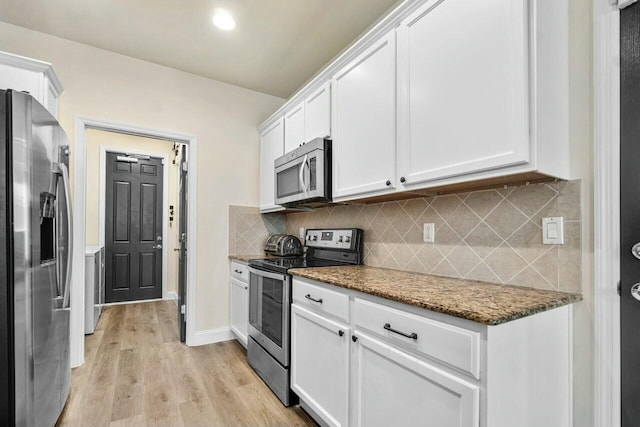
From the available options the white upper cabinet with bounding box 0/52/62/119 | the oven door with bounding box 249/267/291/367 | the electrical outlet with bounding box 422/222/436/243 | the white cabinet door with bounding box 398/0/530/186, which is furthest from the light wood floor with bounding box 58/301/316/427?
the white upper cabinet with bounding box 0/52/62/119

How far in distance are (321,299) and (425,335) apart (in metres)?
0.69

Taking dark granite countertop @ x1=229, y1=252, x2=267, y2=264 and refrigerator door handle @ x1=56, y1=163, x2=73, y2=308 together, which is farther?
dark granite countertop @ x1=229, y1=252, x2=267, y2=264

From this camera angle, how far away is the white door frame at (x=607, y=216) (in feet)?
3.79

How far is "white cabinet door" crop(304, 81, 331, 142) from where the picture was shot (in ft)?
7.40

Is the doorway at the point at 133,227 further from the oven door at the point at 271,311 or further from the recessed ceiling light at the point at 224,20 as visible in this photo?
the recessed ceiling light at the point at 224,20

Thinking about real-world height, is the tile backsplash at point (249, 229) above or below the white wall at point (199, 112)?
below

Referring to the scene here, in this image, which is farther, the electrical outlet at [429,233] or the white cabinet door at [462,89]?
the electrical outlet at [429,233]

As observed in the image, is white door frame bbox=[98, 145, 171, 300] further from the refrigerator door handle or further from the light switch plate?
the light switch plate

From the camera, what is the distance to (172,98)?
120 inches

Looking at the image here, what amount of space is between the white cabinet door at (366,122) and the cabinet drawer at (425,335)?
0.71 meters

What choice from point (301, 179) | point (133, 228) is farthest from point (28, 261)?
point (133, 228)

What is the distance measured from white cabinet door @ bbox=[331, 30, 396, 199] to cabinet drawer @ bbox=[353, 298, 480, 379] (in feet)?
2.33

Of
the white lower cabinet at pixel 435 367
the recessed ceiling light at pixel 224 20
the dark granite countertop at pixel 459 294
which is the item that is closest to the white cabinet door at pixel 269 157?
the recessed ceiling light at pixel 224 20

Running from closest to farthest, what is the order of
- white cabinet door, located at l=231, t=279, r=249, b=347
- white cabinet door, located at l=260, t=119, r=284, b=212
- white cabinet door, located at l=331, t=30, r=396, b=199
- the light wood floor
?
white cabinet door, located at l=331, t=30, r=396, b=199 → the light wood floor → white cabinet door, located at l=231, t=279, r=249, b=347 → white cabinet door, located at l=260, t=119, r=284, b=212
